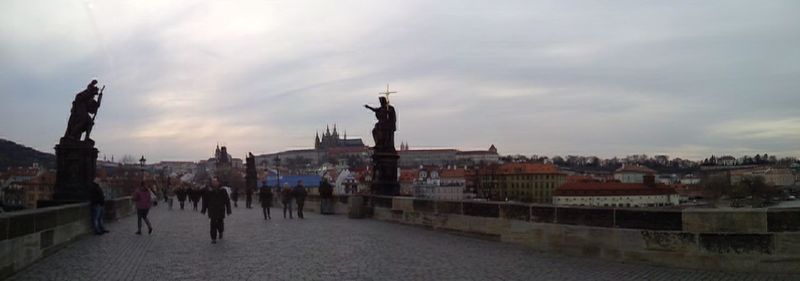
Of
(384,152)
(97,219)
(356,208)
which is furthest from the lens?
(356,208)

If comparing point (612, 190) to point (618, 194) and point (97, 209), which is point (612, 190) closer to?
point (618, 194)

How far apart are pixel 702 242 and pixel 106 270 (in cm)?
768

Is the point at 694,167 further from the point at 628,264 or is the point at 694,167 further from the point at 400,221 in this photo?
the point at 628,264

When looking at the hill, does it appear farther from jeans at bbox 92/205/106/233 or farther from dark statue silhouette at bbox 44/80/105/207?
jeans at bbox 92/205/106/233

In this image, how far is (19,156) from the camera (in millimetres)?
47812

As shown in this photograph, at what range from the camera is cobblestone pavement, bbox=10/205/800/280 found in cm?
852

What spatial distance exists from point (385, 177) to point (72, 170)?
8.80 meters

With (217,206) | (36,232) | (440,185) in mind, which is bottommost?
(440,185)

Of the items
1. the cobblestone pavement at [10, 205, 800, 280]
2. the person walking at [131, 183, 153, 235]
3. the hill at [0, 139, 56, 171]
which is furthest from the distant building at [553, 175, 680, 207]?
the cobblestone pavement at [10, 205, 800, 280]

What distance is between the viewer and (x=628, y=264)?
9367mm

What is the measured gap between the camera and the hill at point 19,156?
39581mm

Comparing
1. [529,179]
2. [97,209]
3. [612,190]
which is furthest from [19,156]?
[529,179]

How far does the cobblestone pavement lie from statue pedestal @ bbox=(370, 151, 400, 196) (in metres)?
6.75

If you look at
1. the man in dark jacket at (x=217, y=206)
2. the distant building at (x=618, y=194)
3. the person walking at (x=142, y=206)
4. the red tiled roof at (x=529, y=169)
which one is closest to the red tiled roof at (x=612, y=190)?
the distant building at (x=618, y=194)
